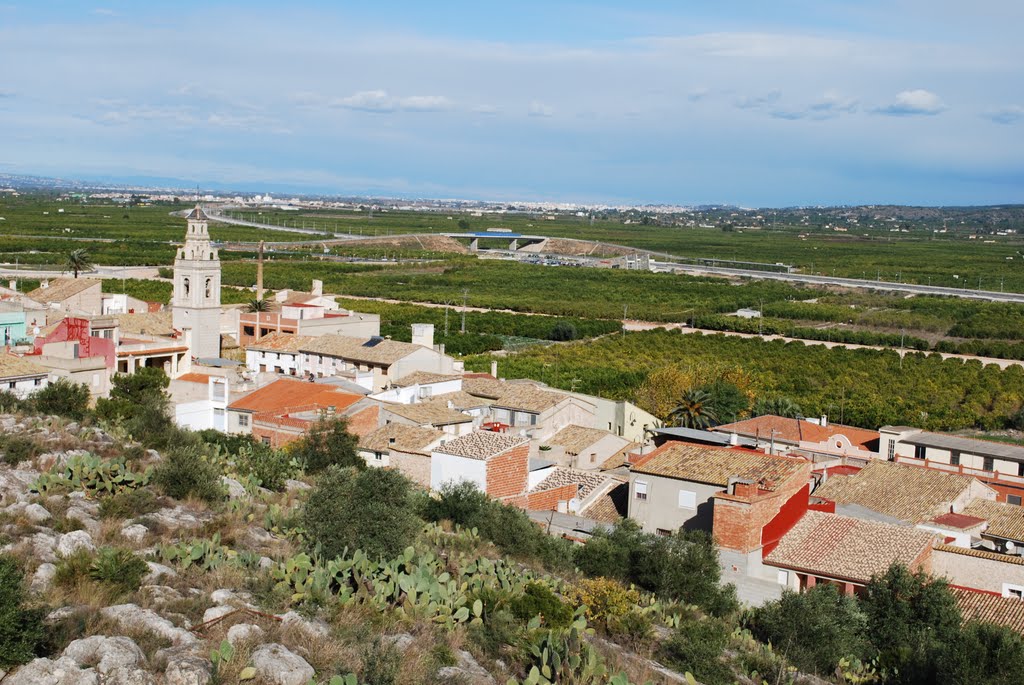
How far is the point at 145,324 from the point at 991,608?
28912 mm

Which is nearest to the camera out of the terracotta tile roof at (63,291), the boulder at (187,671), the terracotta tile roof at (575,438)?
the boulder at (187,671)

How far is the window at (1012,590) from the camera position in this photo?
18.2m

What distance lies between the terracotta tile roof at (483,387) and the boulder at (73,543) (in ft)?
70.1

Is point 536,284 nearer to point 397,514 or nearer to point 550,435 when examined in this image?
point 550,435

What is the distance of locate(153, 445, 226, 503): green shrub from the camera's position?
543 inches

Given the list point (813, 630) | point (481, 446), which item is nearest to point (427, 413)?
point (481, 446)

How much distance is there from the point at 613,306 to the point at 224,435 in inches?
2492

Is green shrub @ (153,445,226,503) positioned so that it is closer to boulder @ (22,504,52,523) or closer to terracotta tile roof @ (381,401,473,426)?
boulder @ (22,504,52,523)

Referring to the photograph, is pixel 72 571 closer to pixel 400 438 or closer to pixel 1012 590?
pixel 1012 590

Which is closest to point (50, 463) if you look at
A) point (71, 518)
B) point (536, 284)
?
point (71, 518)

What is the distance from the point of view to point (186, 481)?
1386 cm

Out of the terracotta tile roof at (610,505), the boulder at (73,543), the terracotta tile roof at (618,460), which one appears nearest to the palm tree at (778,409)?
the terracotta tile roof at (618,460)

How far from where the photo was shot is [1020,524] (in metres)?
21.5

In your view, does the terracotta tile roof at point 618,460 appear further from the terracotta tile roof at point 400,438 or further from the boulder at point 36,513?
the boulder at point 36,513
